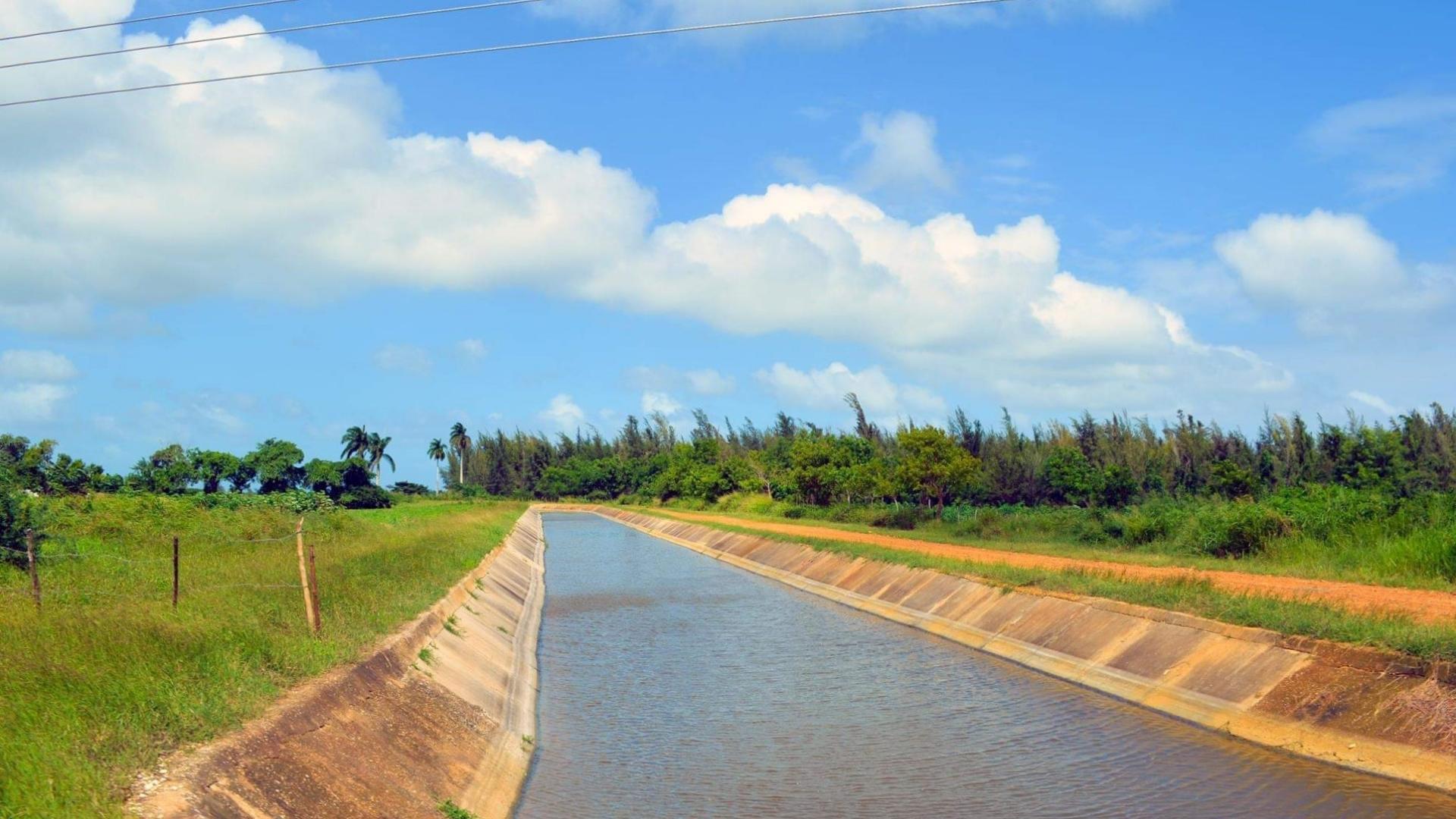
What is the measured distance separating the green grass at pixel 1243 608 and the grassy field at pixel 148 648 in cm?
1221

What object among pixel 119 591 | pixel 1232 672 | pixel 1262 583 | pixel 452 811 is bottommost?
pixel 1232 672

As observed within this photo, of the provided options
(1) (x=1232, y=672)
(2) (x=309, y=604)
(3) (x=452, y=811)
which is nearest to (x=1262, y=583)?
(1) (x=1232, y=672)

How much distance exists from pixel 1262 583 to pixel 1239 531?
26.5ft

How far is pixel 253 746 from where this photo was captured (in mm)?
9094

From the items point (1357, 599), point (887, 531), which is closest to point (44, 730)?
point (1357, 599)

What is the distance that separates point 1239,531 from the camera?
2869 cm

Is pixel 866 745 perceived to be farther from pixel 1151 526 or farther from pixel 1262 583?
pixel 1151 526

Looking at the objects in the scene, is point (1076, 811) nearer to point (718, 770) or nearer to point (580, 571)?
point (718, 770)

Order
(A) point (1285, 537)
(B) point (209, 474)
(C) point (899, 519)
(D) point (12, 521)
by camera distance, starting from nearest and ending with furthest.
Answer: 1. (D) point (12, 521)
2. (A) point (1285, 537)
3. (C) point (899, 519)
4. (B) point (209, 474)

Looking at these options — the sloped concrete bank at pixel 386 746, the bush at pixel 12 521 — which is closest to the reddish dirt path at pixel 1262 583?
the sloped concrete bank at pixel 386 746

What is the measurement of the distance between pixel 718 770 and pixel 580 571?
31.5m

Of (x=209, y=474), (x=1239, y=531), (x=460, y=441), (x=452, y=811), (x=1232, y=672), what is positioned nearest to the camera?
(x=452, y=811)

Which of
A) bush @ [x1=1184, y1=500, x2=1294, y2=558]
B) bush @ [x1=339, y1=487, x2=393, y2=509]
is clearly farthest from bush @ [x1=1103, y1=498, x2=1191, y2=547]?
bush @ [x1=339, y1=487, x2=393, y2=509]

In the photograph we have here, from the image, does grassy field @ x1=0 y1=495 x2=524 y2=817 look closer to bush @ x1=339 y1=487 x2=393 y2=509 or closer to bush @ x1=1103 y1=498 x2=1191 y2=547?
bush @ x1=1103 y1=498 x2=1191 y2=547
